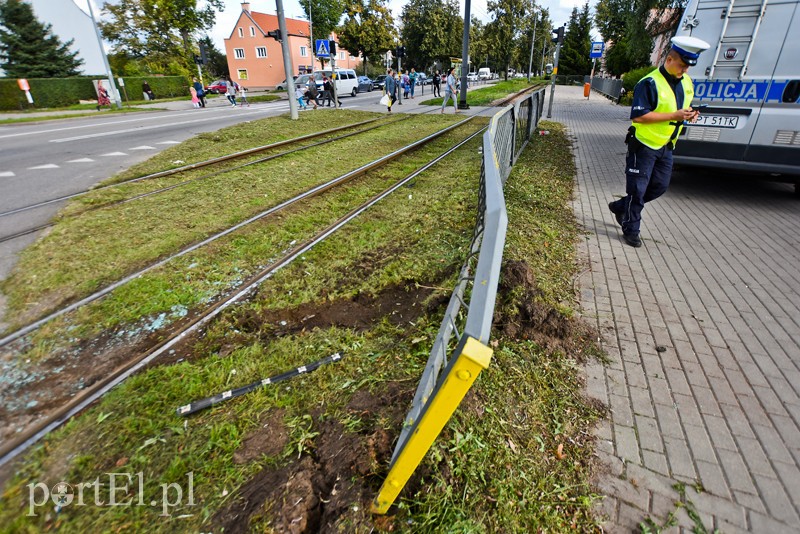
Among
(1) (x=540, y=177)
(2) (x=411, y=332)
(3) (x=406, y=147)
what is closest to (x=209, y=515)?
(2) (x=411, y=332)

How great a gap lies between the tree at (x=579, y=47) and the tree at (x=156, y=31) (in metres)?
53.8

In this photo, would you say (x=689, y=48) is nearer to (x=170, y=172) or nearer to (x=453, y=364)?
(x=453, y=364)

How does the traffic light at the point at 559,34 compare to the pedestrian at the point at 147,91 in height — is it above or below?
above

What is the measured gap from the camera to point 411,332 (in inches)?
133

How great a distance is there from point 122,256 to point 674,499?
549cm

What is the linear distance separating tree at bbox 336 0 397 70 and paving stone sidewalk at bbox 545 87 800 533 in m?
59.0

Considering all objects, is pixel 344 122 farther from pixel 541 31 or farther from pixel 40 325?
pixel 541 31

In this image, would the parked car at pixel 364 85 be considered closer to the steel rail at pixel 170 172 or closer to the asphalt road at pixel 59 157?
the asphalt road at pixel 59 157

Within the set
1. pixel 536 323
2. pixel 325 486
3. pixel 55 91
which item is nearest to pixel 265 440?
pixel 325 486

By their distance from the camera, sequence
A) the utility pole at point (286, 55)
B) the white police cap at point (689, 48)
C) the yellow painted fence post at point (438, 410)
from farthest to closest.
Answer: the utility pole at point (286, 55)
the white police cap at point (689, 48)
the yellow painted fence post at point (438, 410)

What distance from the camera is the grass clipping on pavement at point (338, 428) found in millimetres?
2014

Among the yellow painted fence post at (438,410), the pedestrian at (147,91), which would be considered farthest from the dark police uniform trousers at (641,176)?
the pedestrian at (147,91)

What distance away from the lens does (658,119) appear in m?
4.36

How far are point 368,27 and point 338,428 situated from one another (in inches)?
2472
